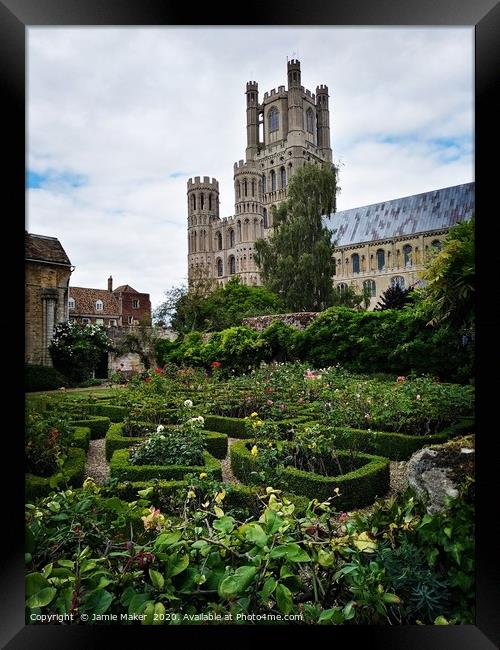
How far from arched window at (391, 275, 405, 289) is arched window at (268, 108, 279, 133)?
2050mm

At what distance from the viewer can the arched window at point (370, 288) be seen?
5.47m

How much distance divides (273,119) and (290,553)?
3.65m

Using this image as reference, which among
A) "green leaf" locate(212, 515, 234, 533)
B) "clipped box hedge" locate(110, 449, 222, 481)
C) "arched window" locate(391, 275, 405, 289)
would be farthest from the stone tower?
"green leaf" locate(212, 515, 234, 533)

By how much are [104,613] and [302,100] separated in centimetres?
345

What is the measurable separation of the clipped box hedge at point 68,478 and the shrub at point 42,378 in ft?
1.61

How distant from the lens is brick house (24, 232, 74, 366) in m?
2.67

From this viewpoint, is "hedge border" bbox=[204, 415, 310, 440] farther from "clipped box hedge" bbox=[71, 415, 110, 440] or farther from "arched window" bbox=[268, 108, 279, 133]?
"arched window" bbox=[268, 108, 279, 133]

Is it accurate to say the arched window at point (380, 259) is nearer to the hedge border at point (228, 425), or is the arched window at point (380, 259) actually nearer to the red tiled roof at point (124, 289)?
the hedge border at point (228, 425)

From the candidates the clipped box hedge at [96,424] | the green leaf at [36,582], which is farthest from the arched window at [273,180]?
the green leaf at [36,582]

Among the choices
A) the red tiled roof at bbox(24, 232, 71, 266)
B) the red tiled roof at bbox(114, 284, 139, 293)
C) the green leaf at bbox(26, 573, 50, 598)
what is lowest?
the green leaf at bbox(26, 573, 50, 598)

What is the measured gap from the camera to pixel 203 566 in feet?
6.35

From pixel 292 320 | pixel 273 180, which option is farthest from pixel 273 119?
pixel 292 320

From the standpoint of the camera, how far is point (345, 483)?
2.86 meters
